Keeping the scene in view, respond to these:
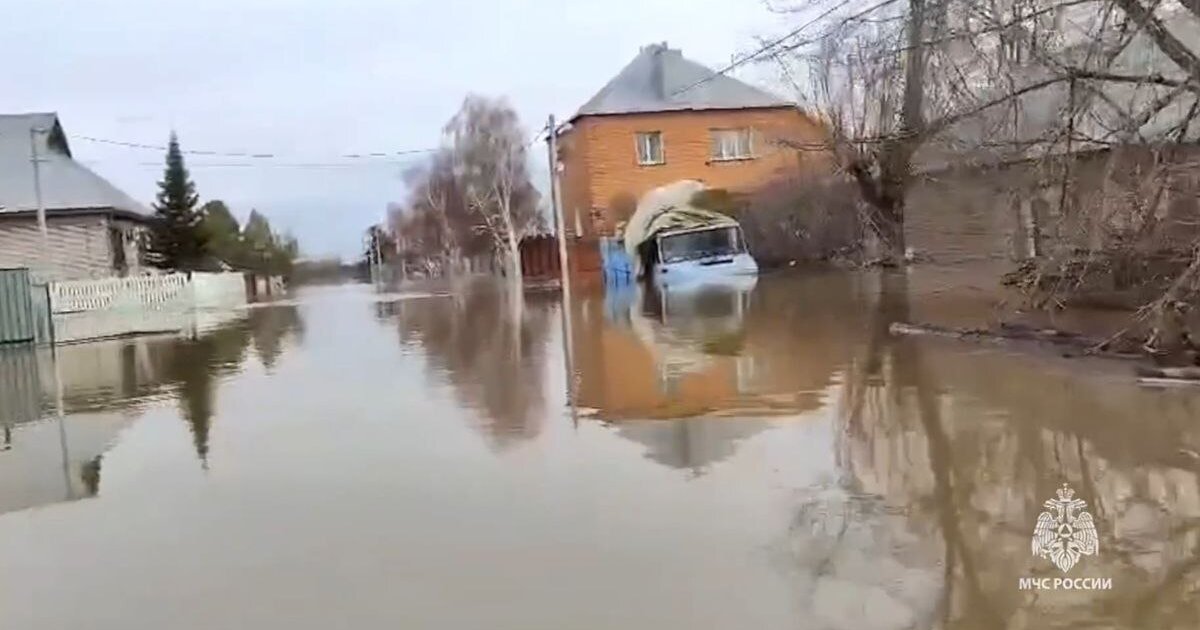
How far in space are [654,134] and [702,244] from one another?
8439mm

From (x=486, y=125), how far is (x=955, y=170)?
38.8 m

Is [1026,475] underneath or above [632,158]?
underneath

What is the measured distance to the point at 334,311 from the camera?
32375 mm

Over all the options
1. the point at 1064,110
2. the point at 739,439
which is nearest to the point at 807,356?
the point at 1064,110

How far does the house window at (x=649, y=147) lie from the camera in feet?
137

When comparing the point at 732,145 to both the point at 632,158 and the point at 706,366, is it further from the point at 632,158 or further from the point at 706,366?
the point at 706,366

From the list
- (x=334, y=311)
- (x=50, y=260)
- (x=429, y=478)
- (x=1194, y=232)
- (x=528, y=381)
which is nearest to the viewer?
(x=429, y=478)

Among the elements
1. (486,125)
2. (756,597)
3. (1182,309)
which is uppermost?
(486,125)

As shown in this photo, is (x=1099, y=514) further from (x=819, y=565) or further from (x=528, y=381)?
(x=528, y=381)

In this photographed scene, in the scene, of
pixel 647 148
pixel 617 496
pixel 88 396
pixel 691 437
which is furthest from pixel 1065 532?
pixel 647 148

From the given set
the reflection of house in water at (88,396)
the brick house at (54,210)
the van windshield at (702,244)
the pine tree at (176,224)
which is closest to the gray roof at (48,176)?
the brick house at (54,210)

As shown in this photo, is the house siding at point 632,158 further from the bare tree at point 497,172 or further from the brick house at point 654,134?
the bare tree at point 497,172

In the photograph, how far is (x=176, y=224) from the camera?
48.2 metres

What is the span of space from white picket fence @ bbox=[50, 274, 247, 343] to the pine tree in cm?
782
